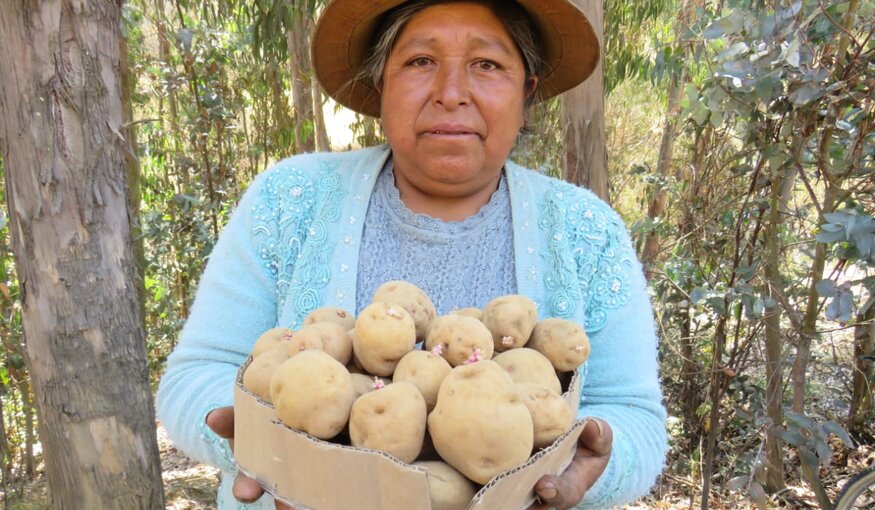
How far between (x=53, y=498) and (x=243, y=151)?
4950 millimetres

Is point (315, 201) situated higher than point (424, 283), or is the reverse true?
point (315, 201)

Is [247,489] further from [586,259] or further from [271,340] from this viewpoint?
[586,259]

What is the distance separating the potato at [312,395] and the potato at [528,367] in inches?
9.4

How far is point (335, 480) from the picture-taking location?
81 centimetres

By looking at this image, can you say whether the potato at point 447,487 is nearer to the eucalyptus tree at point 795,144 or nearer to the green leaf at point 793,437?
the eucalyptus tree at point 795,144

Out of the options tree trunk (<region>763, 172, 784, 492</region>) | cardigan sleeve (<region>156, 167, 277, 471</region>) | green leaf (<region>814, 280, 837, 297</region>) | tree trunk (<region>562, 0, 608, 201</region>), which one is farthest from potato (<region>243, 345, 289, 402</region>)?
tree trunk (<region>562, 0, 608, 201</region>)

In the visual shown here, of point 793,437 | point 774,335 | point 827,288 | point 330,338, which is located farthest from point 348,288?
point 774,335

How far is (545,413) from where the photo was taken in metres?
0.87

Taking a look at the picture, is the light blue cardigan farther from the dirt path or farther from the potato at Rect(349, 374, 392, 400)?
the dirt path

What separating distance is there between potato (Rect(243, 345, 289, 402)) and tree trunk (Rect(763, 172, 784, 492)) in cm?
206

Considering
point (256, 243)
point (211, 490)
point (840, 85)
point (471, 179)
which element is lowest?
point (211, 490)

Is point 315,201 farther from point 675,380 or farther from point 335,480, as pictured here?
point 675,380

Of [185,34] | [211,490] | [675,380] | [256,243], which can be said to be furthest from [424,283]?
[211,490]

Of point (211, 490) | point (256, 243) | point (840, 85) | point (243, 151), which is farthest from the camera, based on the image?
point (243, 151)
